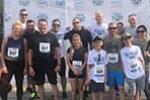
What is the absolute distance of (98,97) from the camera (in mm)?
10406

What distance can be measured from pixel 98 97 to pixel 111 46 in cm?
110

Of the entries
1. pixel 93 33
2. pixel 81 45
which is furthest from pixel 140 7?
pixel 81 45

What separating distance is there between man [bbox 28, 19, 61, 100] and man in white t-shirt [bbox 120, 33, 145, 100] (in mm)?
1465

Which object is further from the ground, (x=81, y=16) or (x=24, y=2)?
(x=24, y=2)

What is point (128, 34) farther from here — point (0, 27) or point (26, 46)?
point (0, 27)

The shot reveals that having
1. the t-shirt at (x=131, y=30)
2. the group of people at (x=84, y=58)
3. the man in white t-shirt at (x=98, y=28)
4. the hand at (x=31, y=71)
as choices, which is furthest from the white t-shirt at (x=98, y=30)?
the hand at (x=31, y=71)

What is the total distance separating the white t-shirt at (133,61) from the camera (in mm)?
10133

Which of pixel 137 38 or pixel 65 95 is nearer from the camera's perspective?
pixel 137 38

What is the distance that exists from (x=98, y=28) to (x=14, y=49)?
210cm

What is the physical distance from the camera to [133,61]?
10117 millimetres

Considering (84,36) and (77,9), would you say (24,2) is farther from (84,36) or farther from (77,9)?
(84,36)

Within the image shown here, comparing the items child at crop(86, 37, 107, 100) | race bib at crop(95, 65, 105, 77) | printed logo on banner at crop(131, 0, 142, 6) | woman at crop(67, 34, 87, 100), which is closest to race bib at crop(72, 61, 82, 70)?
woman at crop(67, 34, 87, 100)

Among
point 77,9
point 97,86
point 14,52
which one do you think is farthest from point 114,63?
point 77,9

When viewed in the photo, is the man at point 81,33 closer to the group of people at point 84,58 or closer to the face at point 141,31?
the group of people at point 84,58
